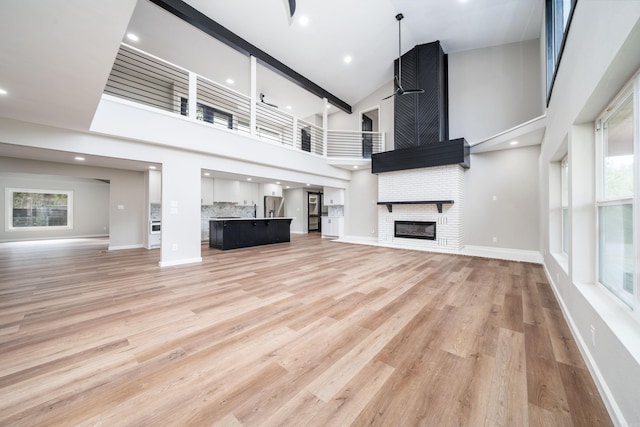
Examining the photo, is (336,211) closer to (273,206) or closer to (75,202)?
(273,206)

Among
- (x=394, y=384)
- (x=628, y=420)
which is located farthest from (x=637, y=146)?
(x=394, y=384)

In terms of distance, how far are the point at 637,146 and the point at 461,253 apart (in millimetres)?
5273

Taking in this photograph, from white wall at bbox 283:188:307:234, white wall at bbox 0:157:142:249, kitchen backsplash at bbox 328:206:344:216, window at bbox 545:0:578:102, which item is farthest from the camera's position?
white wall at bbox 283:188:307:234

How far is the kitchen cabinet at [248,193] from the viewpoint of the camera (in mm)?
9812

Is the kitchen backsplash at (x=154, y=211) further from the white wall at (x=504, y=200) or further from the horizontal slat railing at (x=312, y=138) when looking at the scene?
the white wall at (x=504, y=200)

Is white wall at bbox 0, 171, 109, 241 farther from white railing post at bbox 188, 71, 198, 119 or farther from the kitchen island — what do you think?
white railing post at bbox 188, 71, 198, 119

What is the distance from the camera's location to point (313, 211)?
11914mm

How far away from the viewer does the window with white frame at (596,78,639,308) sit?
1.46 metres

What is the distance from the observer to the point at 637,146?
127cm

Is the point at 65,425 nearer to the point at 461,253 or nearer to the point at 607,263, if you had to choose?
the point at 607,263

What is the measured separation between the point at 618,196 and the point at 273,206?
421 inches

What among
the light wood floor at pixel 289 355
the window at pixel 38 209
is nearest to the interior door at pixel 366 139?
the light wood floor at pixel 289 355

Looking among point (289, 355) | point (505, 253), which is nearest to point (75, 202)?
point (289, 355)

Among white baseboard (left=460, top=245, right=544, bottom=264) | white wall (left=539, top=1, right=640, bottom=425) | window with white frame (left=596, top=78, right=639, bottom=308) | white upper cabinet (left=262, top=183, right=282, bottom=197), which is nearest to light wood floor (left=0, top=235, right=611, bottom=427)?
white wall (left=539, top=1, right=640, bottom=425)
